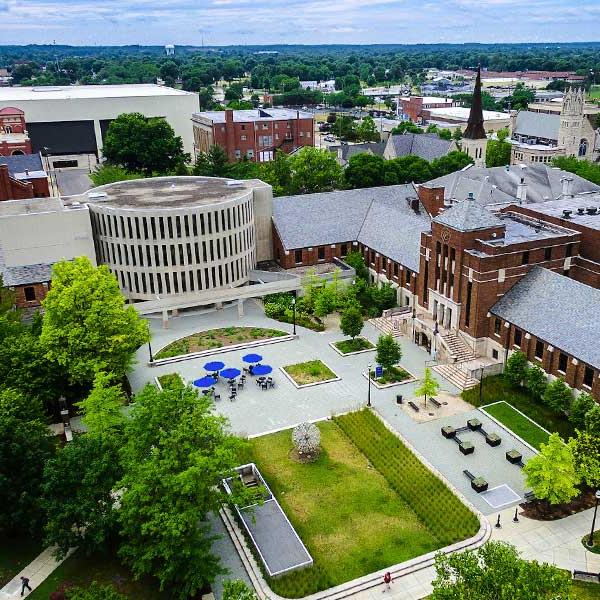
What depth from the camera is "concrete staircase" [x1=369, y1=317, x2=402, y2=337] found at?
62228 mm

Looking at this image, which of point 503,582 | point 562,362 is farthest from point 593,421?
point 503,582

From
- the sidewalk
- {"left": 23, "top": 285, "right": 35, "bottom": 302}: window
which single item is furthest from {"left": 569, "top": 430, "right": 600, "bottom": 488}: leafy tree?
{"left": 23, "top": 285, "right": 35, "bottom": 302}: window

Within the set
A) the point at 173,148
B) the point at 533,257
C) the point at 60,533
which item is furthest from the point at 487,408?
the point at 173,148

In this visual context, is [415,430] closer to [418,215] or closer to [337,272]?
[337,272]

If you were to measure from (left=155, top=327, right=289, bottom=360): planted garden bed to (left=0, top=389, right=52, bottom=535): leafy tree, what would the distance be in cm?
2140

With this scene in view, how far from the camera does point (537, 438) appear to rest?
4497cm

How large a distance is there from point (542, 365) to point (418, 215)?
31324 mm

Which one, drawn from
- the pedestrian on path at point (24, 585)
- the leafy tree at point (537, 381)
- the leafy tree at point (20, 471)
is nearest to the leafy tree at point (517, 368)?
the leafy tree at point (537, 381)

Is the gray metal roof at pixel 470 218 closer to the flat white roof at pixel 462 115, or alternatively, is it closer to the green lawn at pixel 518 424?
the green lawn at pixel 518 424

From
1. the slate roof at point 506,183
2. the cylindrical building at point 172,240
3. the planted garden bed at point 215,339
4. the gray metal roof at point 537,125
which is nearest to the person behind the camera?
the planted garden bed at point 215,339

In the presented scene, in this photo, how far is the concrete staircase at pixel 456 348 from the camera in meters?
54.8

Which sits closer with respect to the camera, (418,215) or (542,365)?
(542,365)

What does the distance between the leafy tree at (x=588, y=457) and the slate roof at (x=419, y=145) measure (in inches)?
3668

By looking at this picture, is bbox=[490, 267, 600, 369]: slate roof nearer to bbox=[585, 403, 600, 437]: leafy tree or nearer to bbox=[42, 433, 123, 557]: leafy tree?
bbox=[585, 403, 600, 437]: leafy tree
